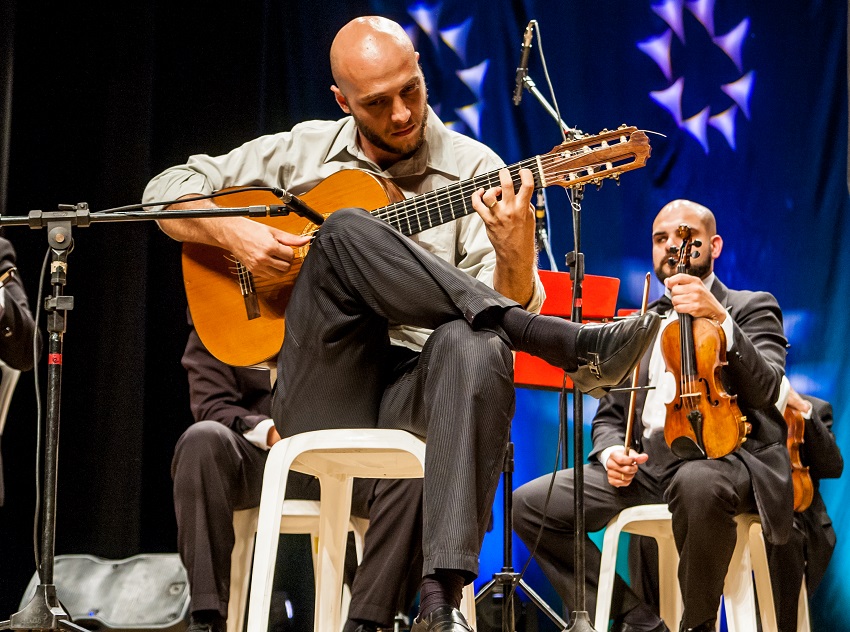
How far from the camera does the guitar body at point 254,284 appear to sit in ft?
7.77

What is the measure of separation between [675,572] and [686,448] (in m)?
0.48

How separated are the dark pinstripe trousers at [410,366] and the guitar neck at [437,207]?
0.35 m

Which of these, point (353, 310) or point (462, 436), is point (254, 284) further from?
point (462, 436)

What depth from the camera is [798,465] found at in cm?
308

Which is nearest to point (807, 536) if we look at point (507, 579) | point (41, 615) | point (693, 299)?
point (693, 299)

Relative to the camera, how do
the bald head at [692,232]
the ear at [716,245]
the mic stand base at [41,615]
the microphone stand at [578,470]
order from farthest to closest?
the ear at [716,245], the bald head at [692,232], the microphone stand at [578,470], the mic stand base at [41,615]

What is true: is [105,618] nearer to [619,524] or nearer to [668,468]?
[619,524]

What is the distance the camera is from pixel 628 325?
1696mm

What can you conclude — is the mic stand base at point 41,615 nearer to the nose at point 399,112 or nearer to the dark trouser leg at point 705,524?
the nose at point 399,112

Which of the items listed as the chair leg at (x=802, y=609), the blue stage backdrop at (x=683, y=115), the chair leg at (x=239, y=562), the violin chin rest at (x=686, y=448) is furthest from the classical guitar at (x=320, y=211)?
the blue stage backdrop at (x=683, y=115)

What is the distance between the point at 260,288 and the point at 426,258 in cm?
69

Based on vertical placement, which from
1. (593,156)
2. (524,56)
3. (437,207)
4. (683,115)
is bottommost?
(437,207)

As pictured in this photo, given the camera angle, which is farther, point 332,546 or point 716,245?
point 716,245

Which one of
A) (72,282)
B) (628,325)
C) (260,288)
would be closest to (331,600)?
(260,288)
